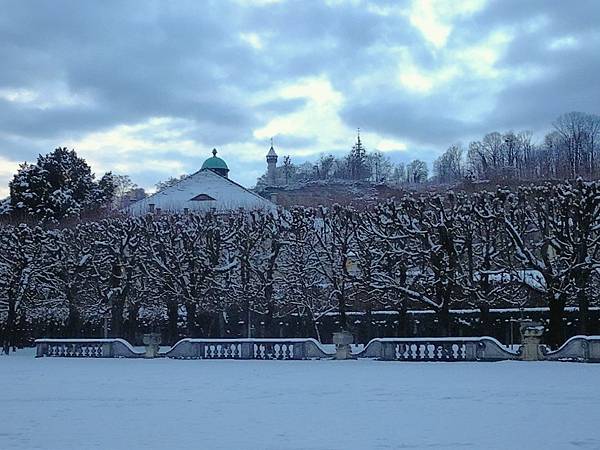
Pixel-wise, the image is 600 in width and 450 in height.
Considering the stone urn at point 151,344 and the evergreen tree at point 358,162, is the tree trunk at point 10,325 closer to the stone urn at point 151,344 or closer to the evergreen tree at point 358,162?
the stone urn at point 151,344

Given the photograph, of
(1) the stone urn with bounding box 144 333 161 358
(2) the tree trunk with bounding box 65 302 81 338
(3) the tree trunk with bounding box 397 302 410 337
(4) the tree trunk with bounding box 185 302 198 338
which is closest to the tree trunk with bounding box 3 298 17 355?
(2) the tree trunk with bounding box 65 302 81 338

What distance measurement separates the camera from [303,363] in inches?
856

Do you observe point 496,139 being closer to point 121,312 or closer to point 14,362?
point 121,312

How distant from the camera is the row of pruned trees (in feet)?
78.0

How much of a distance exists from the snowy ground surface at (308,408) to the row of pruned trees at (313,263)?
578cm

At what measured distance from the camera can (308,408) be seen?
11.6 metres

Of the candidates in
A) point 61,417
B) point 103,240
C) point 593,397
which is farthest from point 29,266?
point 593,397

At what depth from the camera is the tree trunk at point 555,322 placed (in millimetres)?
23109

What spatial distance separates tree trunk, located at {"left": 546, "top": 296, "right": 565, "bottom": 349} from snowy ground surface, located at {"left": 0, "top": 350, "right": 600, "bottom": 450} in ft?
13.0

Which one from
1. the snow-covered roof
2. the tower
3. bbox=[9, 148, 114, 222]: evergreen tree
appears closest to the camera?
bbox=[9, 148, 114, 222]: evergreen tree

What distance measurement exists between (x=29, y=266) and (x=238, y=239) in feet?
31.8

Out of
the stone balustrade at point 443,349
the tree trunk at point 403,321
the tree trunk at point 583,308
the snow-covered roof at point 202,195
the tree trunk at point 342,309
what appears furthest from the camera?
the snow-covered roof at point 202,195

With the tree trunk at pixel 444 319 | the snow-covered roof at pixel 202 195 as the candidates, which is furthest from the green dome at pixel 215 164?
the tree trunk at pixel 444 319

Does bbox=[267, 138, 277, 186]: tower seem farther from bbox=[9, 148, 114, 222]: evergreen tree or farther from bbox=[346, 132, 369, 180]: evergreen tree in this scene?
bbox=[9, 148, 114, 222]: evergreen tree
